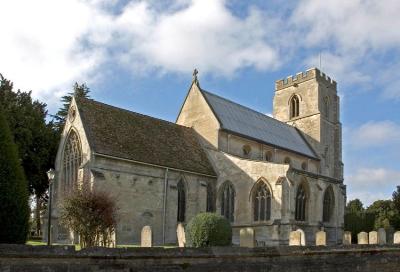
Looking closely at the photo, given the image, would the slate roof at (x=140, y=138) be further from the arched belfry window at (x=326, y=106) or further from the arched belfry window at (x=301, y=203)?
the arched belfry window at (x=326, y=106)

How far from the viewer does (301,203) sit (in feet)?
104

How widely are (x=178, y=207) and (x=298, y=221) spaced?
8198mm

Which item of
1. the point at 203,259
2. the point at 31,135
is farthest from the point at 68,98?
the point at 203,259

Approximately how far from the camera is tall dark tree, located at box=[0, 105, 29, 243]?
10.6m

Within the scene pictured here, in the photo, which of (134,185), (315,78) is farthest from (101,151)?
(315,78)

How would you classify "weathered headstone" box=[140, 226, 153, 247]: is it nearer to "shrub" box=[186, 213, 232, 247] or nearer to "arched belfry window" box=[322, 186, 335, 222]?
"shrub" box=[186, 213, 232, 247]

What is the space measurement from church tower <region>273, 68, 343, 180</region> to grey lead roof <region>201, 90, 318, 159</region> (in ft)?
5.37

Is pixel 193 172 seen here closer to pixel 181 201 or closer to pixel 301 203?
pixel 181 201

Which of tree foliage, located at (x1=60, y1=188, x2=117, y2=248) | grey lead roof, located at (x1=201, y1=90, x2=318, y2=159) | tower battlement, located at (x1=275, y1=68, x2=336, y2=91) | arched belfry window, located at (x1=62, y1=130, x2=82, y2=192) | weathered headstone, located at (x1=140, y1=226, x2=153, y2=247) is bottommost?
weathered headstone, located at (x1=140, y1=226, x2=153, y2=247)

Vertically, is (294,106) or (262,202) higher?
(294,106)

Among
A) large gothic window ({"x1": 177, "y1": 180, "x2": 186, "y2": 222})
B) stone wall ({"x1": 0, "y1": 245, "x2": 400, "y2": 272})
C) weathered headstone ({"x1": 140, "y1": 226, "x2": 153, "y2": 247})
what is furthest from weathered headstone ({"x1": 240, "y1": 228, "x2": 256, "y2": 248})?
large gothic window ({"x1": 177, "y1": 180, "x2": 186, "y2": 222})

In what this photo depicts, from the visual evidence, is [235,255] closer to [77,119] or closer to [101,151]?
[101,151]

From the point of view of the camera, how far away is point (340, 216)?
35.8 m

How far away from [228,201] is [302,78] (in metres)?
20.6
